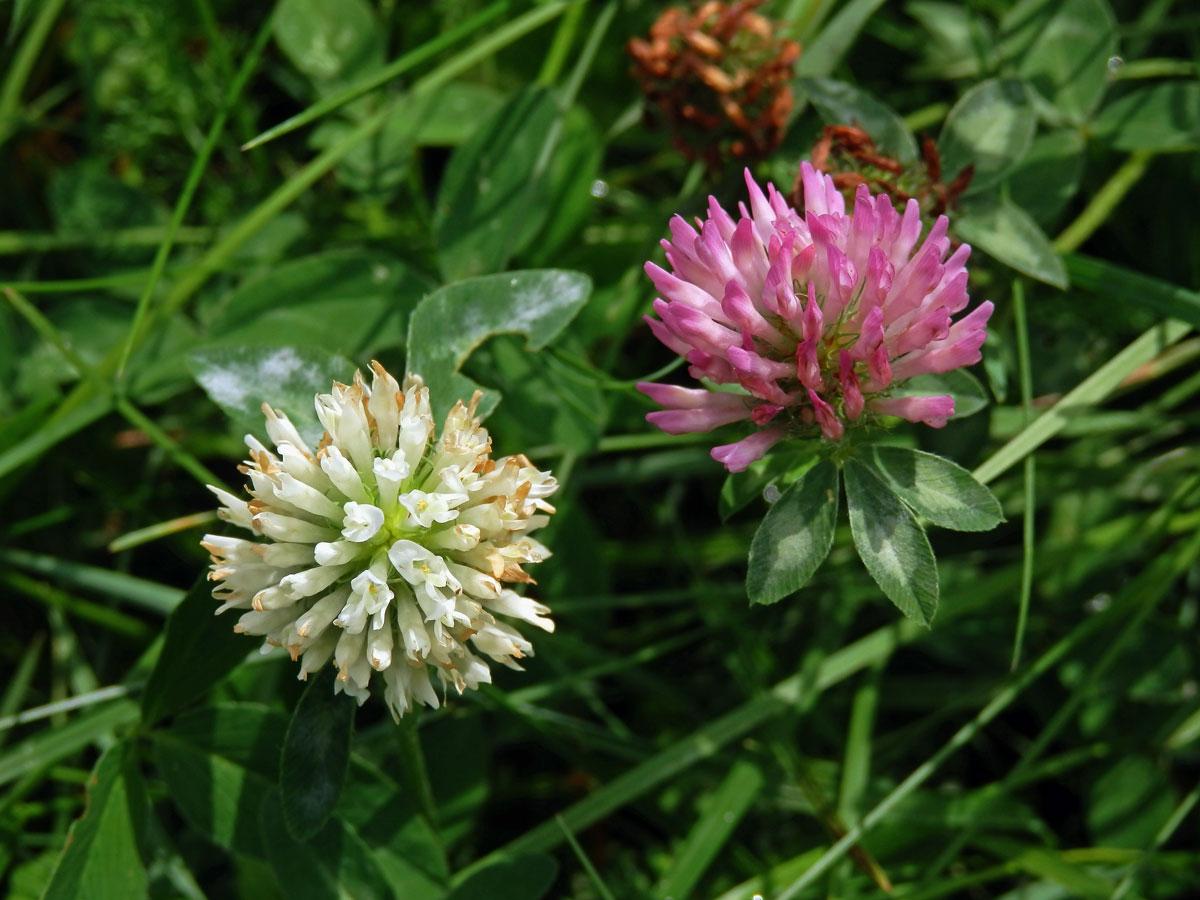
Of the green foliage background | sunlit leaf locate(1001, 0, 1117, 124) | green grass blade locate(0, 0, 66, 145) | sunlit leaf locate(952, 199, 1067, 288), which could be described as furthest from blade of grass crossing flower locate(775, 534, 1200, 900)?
green grass blade locate(0, 0, 66, 145)

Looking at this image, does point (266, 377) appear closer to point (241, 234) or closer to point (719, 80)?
point (241, 234)

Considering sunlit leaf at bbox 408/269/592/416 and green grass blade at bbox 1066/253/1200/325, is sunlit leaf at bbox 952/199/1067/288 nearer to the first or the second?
green grass blade at bbox 1066/253/1200/325

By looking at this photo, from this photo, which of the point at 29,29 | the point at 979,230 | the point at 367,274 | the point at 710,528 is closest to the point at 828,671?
the point at 710,528

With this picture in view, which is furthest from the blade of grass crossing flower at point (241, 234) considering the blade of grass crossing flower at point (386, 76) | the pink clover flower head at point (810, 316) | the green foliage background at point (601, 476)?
the pink clover flower head at point (810, 316)

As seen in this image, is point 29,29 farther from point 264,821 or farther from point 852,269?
point 852,269

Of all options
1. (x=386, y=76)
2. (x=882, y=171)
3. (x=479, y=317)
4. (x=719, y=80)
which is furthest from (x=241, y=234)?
(x=882, y=171)

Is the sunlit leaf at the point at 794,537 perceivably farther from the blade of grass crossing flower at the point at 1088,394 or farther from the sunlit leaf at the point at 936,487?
the blade of grass crossing flower at the point at 1088,394
